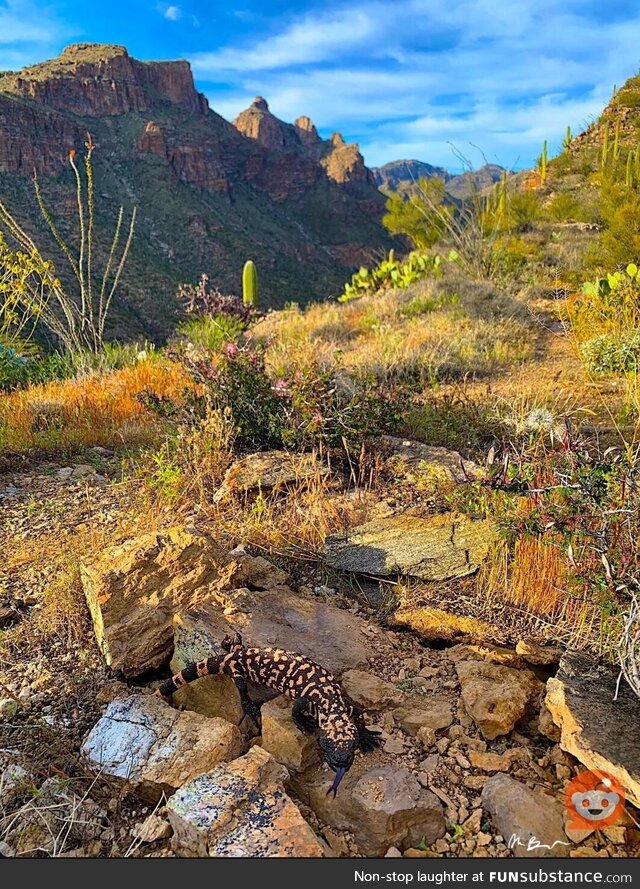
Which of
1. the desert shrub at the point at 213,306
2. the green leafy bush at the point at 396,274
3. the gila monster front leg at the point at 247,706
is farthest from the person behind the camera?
the green leafy bush at the point at 396,274

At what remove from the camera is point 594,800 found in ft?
5.62

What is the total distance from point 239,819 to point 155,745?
15.7 inches

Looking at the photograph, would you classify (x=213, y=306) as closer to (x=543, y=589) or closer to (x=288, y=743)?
(x=543, y=589)

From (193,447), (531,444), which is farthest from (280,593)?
(531,444)

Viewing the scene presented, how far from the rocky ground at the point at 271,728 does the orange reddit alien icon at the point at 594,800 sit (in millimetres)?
30

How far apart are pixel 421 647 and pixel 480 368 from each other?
12.3 ft

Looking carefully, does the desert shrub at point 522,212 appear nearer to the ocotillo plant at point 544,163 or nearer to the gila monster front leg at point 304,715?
the ocotillo plant at point 544,163

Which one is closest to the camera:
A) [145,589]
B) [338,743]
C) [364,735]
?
[338,743]

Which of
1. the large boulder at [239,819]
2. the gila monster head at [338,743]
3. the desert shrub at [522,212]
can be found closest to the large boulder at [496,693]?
the gila monster head at [338,743]

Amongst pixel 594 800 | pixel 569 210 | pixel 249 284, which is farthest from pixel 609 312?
pixel 249 284

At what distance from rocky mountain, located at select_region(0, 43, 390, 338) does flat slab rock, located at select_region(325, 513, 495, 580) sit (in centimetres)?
3167

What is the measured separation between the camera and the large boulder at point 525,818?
5.26ft

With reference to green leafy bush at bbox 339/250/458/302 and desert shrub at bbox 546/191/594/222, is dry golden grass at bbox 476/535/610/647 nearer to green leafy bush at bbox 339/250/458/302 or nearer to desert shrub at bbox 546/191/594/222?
green leafy bush at bbox 339/250/458/302
